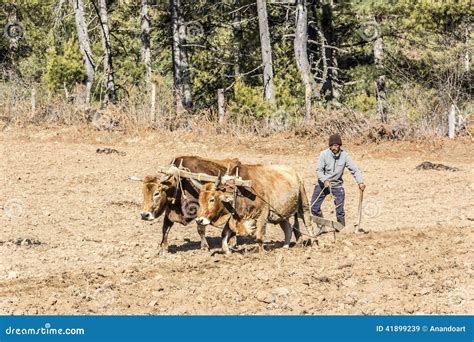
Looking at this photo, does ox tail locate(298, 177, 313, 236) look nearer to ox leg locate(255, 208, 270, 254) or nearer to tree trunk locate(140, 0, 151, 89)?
→ ox leg locate(255, 208, 270, 254)

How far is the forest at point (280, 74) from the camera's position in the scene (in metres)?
25.6

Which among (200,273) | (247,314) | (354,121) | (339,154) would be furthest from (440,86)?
(247,314)

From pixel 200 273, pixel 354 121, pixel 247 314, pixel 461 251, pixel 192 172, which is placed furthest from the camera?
pixel 354 121

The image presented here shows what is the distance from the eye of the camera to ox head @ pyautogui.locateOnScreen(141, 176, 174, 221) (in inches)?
468

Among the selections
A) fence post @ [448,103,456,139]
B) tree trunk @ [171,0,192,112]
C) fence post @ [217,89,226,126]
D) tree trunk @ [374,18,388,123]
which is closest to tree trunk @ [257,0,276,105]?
fence post @ [217,89,226,126]

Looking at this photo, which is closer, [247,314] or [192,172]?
[247,314]

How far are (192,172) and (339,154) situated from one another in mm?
2761

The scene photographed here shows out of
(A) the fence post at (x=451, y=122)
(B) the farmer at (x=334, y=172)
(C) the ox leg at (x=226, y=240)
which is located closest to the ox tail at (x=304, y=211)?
(B) the farmer at (x=334, y=172)

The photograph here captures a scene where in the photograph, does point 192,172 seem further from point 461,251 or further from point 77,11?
point 77,11

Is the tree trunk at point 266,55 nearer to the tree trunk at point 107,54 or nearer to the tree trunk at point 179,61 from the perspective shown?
the tree trunk at point 179,61

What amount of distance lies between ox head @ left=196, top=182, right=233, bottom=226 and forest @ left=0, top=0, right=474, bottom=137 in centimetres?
1345

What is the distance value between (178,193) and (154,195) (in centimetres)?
51

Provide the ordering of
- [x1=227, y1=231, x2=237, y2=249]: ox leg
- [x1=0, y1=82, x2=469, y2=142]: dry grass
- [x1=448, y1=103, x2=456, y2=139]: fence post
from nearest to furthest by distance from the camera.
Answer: [x1=227, y1=231, x2=237, y2=249]: ox leg → [x1=0, y1=82, x2=469, y2=142]: dry grass → [x1=448, y1=103, x2=456, y2=139]: fence post

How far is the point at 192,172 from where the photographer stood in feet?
40.3
